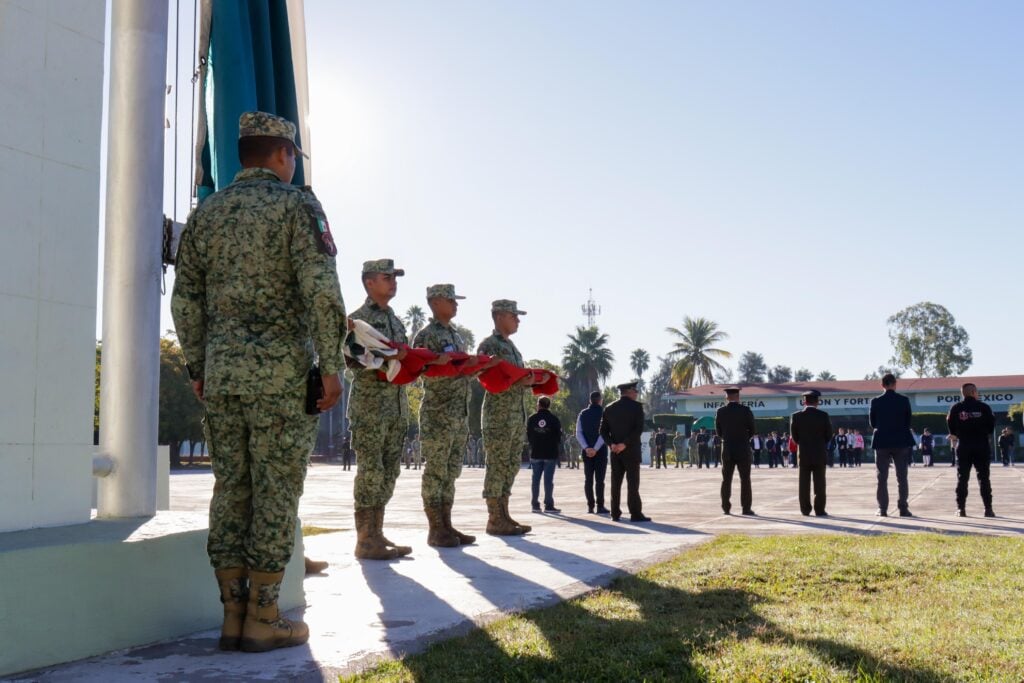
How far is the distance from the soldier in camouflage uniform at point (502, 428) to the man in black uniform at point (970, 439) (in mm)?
6264

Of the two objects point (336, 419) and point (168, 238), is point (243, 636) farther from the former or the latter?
point (336, 419)

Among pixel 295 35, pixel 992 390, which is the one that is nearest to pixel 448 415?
pixel 295 35

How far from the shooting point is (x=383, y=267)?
7160 millimetres

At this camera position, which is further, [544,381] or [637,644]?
[544,381]

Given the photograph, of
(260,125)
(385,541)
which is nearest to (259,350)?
(260,125)

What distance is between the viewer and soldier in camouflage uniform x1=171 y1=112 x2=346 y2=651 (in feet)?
12.8

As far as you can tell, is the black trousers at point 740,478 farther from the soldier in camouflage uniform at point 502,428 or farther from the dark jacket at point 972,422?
the soldier in camouflage uniform at point 502,428

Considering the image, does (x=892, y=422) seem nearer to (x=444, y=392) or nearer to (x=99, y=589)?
(x=444, y=392)

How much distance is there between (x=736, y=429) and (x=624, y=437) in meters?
1.68

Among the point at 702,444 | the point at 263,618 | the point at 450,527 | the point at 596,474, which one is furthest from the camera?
the point at 702,444

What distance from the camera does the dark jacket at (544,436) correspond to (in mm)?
14148

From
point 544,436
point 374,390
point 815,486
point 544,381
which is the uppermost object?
point 544,381

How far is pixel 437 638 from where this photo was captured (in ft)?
13.6

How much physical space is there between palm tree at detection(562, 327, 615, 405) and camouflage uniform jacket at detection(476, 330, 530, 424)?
7012 cm
